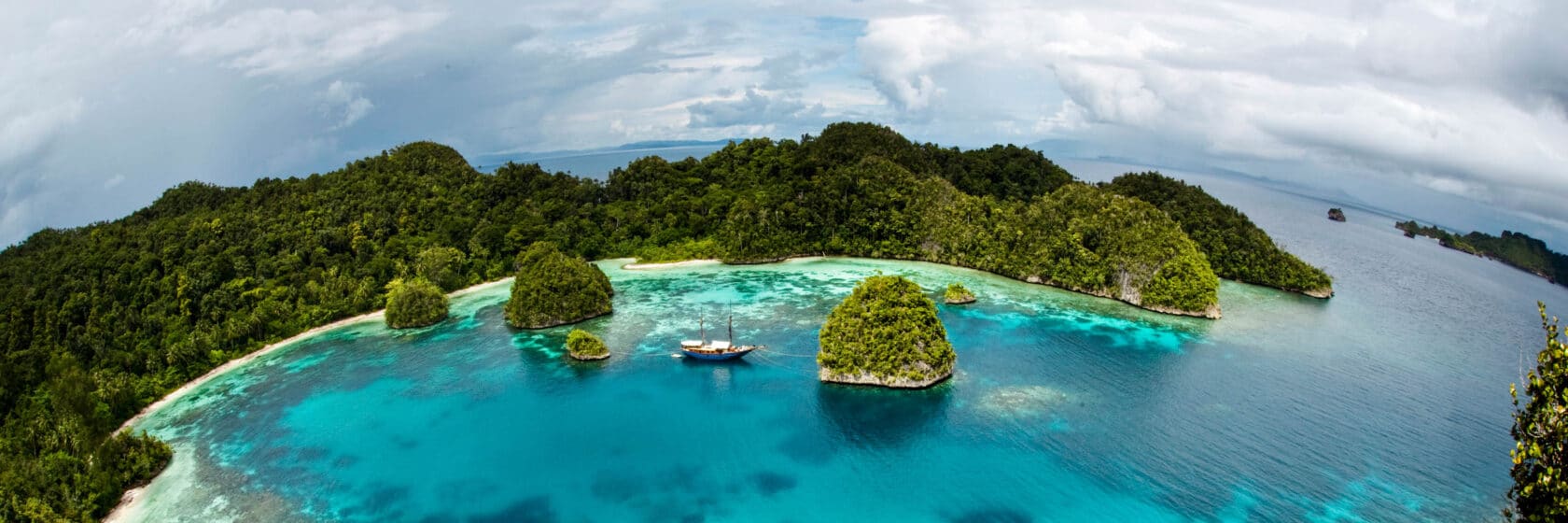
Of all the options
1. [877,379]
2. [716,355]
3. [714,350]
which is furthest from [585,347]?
[877,379]

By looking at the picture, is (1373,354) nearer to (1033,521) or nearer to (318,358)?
(1033,521)

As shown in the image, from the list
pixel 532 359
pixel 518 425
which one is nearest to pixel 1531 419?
pixel 518 425

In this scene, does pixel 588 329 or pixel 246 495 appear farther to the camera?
pixel 588 329

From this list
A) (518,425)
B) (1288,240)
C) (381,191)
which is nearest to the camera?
(518,425)

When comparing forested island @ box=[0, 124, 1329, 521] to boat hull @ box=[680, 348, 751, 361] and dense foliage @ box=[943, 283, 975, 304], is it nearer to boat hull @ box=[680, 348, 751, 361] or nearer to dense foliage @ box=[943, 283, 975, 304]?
dense foliage @ box=[943, 283, 975, 304]

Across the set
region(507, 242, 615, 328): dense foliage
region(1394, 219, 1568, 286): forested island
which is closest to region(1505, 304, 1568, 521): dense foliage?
region(507, 242, 615, 328): dense foliage

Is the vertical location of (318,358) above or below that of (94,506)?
above

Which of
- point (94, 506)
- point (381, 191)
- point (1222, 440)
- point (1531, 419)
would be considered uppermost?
point (381, 191)
